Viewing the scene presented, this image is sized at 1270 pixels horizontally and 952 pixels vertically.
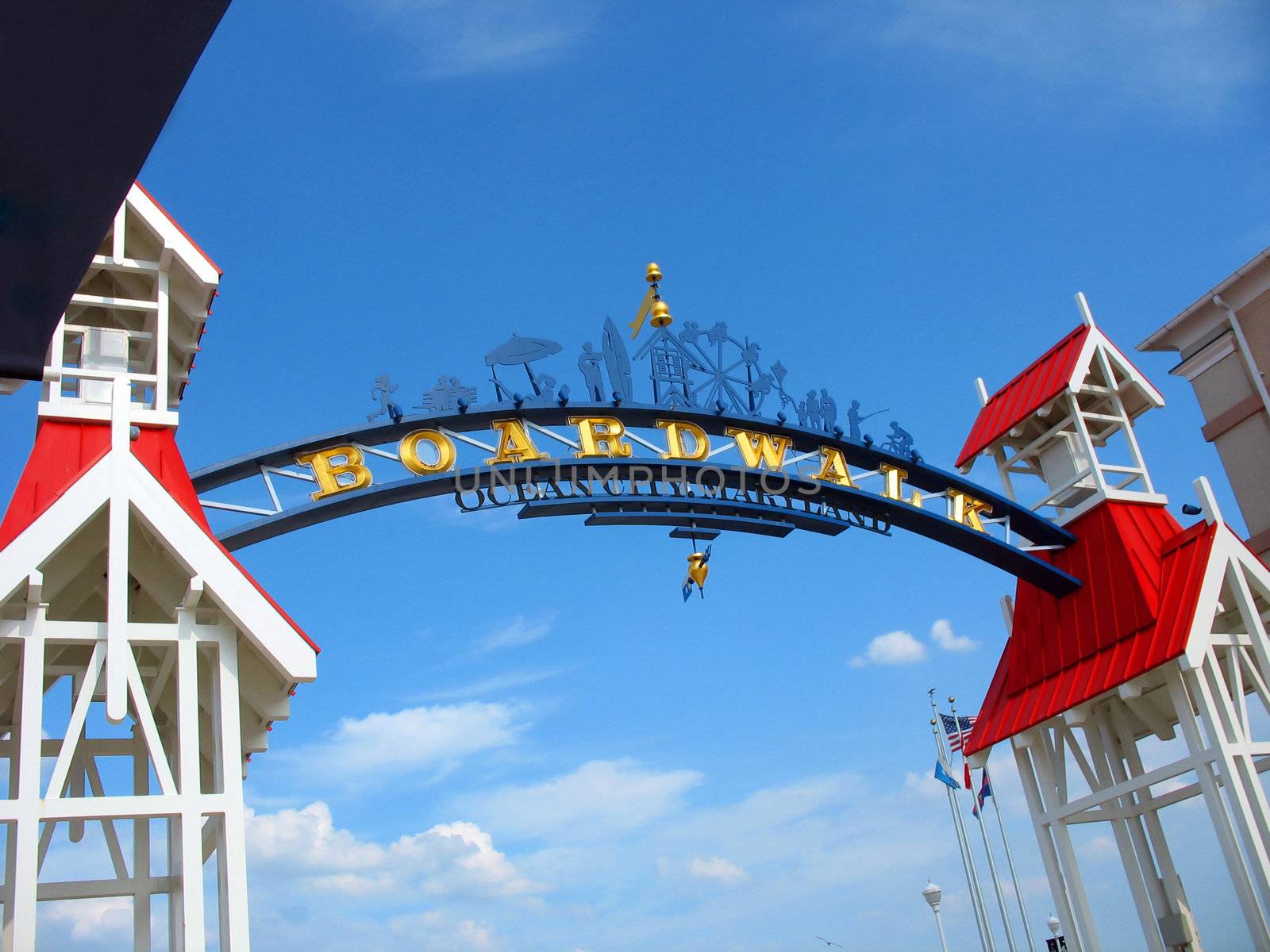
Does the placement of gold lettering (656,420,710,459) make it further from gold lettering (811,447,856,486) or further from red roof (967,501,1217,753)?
red roof (967,501,1217,753)

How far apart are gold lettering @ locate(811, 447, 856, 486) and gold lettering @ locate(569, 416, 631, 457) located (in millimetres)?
3019

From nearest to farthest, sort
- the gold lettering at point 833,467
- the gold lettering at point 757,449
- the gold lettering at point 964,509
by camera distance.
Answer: the gold lettering at point 757,449
the gold lettering at point 833,467
the gold lettering at point 964,509

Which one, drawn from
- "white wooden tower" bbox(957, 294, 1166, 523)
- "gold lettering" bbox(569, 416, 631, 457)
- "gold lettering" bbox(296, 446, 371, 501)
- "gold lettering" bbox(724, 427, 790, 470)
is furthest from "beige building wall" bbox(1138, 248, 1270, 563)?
"gold lettering" bbox(296, 446, 371, 501)

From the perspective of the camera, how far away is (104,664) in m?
10.2

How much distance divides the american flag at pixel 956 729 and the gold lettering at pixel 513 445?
12.7 meters

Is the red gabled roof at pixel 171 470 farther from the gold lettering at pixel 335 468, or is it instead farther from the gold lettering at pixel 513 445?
the gold lettering at pixel 513 445

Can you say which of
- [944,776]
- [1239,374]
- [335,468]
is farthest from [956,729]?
[335,468]

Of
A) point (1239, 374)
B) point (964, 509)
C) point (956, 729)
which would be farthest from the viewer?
point (956, 729)

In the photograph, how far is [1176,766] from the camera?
1523 centimetres

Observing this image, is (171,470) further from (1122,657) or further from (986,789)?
(986,789)

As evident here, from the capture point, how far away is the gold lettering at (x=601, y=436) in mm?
15125

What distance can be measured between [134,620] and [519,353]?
5581 millimetres

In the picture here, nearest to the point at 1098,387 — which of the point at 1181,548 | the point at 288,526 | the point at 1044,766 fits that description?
the point at 1181,548

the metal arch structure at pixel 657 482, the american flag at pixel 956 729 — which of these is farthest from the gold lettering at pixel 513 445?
the american flag at pixel 956 729
